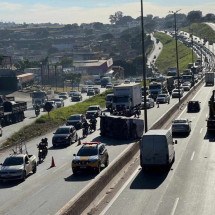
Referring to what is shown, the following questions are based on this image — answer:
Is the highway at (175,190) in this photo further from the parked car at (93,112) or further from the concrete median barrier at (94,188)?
the parked car at (93,112)

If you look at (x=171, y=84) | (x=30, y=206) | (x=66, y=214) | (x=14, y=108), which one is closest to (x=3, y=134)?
(x=14, y=108)

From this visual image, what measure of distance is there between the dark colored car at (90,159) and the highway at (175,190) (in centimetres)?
204

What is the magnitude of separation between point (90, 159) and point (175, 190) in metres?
6.90

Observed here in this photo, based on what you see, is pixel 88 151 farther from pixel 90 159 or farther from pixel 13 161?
pixel 13 161

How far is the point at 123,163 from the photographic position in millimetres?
31562

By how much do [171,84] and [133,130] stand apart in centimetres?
5695

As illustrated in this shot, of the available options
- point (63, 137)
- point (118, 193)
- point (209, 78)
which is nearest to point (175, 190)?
point (118, 193)

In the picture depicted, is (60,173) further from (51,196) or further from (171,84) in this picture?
(171,84)

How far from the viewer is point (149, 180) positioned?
2814 cm

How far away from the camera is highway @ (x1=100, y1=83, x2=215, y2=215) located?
71.7 ft

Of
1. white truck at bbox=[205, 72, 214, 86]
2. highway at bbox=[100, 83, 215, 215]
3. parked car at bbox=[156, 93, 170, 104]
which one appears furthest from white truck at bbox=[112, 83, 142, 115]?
white truck at bbox=[205, 72, 214, 86]

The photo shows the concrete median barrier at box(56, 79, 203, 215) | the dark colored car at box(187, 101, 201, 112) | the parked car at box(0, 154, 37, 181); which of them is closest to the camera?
the concrete median barrier at box(56, 79, 203, 215)

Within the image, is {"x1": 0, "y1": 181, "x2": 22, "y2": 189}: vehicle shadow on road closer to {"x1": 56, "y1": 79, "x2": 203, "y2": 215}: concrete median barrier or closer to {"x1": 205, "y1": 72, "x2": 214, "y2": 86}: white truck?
{"x1": 56, "y1": 79, "x2": 203, "y2": 215}: concrete median barrier

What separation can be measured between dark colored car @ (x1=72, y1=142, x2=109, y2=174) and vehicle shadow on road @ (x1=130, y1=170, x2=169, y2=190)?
2.33 meters
